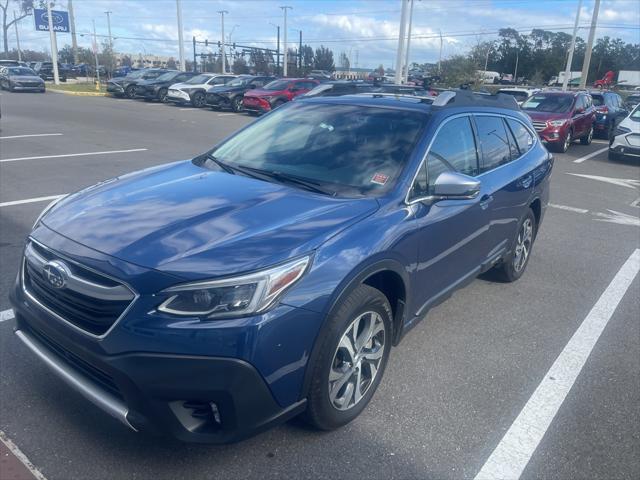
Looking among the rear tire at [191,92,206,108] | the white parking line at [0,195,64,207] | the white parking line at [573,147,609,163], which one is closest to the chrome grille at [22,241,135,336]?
the white parking line at [0,195,64,207]

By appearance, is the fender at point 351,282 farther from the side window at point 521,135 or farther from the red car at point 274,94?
the red car at point 274,94

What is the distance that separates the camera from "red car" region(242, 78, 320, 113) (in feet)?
77.1

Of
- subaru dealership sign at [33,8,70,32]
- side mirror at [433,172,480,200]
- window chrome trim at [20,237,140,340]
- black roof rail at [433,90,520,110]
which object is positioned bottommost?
window chrome trim at [20,237,140,340]

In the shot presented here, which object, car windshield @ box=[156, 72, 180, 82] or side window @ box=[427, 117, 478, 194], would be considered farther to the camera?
car windshield @ box=[156, 72, 180, 82]

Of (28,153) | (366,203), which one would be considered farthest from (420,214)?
(28,153)

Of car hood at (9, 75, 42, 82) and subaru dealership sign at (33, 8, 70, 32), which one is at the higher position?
subaru dealership sign at (33, 8, 70, 32)

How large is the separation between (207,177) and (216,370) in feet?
5.35

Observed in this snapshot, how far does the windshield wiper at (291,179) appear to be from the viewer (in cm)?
334

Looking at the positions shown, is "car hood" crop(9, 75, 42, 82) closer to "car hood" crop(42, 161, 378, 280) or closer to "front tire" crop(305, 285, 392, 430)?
"car hood" crop(42, 161, 378, 280)

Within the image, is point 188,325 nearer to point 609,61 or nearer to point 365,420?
point 365,420

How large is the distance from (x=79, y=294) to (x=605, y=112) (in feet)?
71.6

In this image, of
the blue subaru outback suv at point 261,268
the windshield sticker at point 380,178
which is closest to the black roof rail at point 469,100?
the blue subaru outback suv at point 261,268

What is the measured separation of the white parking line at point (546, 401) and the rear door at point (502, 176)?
978 millimetres

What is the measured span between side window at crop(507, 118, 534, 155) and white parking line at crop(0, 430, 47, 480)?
14.9ft
